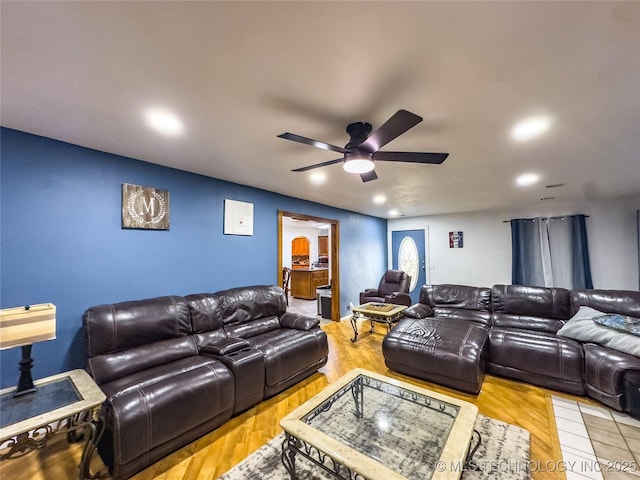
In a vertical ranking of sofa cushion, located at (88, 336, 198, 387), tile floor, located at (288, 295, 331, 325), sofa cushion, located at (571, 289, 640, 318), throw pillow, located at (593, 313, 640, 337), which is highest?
sofa cushion, located at (571, 289, 640, 318)

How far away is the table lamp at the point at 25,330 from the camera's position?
147 cm

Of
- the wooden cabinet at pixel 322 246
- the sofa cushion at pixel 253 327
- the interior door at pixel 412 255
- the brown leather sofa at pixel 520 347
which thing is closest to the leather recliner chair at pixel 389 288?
the interior door at pixel 412 255

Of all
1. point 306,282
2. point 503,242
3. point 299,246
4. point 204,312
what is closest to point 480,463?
point 204,312

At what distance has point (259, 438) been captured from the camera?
78.7 inches

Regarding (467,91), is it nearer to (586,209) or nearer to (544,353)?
(544,353)

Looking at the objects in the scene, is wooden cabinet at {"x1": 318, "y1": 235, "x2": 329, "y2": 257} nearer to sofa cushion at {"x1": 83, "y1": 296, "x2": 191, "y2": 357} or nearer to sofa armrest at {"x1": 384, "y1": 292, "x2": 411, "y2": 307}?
sofa armrest at {"x1": 384, "y1": 292, "x2": 411, "y2": 307}

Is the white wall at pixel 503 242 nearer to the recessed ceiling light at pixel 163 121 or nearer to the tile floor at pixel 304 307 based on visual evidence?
the tile floor at pixel 304 307

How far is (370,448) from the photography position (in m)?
1.57

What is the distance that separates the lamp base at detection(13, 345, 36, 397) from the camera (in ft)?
5.33

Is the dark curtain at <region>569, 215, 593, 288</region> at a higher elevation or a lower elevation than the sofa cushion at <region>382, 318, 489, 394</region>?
higher

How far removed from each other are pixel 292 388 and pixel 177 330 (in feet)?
4.31

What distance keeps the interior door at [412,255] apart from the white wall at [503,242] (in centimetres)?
14

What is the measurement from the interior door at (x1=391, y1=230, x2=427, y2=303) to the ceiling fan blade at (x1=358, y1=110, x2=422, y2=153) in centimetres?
562

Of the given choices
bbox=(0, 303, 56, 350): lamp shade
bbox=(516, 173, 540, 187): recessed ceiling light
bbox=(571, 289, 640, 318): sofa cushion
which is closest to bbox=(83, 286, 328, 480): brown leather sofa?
bbox=(0, 303, 56, 350): lamp shade
